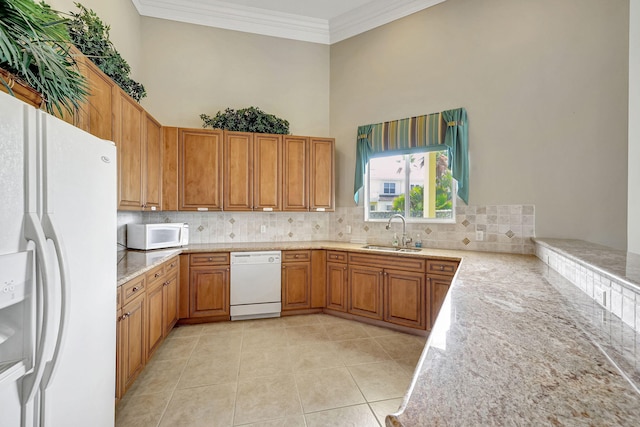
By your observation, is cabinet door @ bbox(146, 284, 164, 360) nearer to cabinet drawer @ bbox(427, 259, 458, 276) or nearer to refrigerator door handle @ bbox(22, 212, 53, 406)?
refrigerator door handle @ bbox(22, 212, 53, 406)

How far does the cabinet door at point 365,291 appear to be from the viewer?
319 centimetres

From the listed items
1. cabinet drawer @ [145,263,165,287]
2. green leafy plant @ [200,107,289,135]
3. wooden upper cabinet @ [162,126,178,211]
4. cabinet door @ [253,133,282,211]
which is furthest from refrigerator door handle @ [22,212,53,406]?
green leafy plant @ [200,107,289,135]

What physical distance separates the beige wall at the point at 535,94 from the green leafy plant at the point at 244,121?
1.55 meters

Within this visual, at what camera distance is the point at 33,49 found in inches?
40.9

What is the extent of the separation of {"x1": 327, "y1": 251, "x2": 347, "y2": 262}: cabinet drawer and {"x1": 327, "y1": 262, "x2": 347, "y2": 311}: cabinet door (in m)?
0.05

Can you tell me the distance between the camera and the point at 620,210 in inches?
97.5

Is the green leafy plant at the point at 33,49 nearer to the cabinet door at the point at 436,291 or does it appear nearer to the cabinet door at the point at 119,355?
the cabinet door at the point at 119,355

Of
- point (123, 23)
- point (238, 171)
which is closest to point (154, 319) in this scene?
point (238, 171)

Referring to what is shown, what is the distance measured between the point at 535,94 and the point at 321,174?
8.20 feet

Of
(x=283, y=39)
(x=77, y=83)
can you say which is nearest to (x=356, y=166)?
(x=283, y=39)

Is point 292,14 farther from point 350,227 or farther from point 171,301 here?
point 171,301

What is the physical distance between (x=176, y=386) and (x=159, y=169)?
2302 millimetres

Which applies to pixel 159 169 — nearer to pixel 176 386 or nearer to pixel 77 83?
pixel 77 83

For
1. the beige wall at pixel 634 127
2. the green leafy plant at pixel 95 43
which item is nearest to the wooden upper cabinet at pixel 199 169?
the green leafy plant at pixel 95 43
